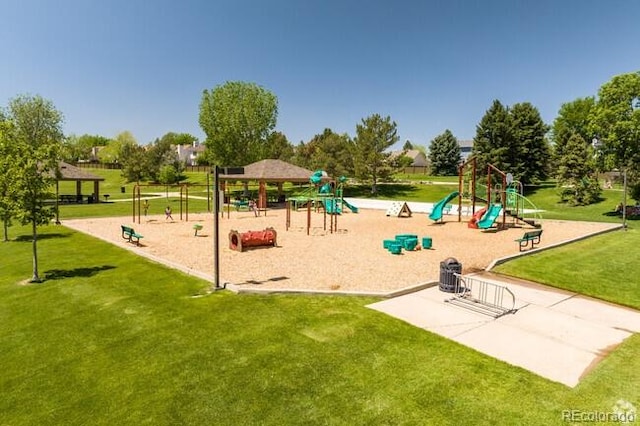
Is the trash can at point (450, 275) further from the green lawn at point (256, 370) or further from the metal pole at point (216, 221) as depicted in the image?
the metal pole at point (216, 221)

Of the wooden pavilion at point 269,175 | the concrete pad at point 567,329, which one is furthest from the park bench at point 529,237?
the wooden pavilion at point 269,175

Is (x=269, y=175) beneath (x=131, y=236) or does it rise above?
above

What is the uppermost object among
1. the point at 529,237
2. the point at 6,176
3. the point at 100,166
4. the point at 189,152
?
the point at 189,152

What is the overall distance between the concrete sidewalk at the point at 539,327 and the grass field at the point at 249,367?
1.05ft

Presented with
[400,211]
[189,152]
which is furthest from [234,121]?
[189,152]

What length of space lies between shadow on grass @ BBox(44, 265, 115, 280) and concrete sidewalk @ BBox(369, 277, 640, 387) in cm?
1111

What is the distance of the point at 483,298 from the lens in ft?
38.7

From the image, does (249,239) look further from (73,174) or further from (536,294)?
(73,174)

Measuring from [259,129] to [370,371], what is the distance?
5391cm

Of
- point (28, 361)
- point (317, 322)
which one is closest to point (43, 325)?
point (28, 361)

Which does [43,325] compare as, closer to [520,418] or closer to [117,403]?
[117,403]

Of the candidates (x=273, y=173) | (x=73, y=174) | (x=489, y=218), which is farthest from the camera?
(x=73, y=174)

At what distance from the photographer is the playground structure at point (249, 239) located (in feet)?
62.7

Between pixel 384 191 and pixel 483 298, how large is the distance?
51.7m
